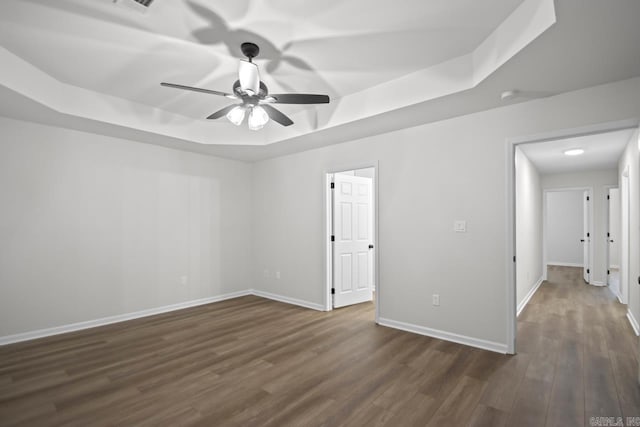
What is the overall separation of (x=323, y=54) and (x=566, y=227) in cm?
1050

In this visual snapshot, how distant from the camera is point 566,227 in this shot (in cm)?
961

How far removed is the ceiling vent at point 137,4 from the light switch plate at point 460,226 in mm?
3391

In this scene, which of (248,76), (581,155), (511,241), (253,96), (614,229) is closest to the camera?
(248,76)

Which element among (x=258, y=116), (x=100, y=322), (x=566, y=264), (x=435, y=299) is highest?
(x=258, y=116)

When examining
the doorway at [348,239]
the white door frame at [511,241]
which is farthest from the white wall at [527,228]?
the doorway at [348,239]

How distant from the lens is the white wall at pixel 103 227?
A: 3.56 metres

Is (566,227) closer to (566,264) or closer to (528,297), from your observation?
(566,264)

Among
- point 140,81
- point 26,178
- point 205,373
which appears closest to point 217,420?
point 205,373

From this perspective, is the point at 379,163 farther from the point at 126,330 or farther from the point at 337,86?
the point at 126,330

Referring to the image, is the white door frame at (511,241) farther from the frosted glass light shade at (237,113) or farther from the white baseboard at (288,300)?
the frosted glass light shade at (237,113)

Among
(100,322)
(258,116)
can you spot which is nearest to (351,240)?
(258,116)

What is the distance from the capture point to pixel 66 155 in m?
3.89

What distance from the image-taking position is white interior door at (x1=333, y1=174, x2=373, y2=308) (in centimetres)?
484

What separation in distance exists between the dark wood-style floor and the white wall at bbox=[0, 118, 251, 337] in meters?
0.51
